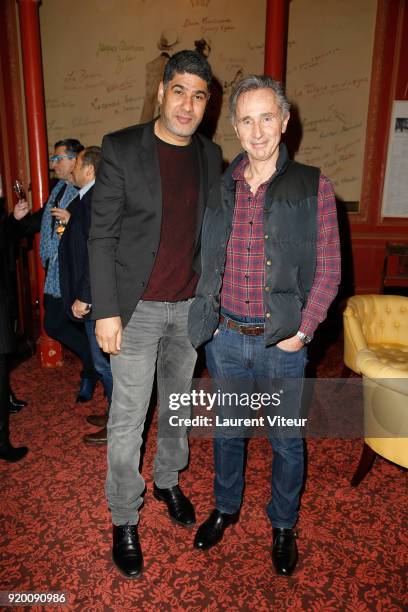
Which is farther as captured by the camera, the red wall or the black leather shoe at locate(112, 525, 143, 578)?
the red wall

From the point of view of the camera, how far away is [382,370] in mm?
2025

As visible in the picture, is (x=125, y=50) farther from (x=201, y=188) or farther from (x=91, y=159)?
(x=201, y=188)

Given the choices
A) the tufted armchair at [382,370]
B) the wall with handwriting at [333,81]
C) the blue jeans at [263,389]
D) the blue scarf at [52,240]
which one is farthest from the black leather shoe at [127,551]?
the wall with handwriting at [333,81]

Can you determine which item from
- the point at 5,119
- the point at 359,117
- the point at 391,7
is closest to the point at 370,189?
the point at 359,117

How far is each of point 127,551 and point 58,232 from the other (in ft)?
6.72

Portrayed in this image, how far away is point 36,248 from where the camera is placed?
4.12 metres

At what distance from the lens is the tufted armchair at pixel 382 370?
2.07 m

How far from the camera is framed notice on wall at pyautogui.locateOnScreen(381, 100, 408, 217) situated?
5.09m

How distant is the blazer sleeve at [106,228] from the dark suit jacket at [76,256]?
0.76 m

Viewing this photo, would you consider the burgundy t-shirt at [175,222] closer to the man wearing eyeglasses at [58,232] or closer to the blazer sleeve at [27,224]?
the man wearing eyeglasses at [58,232]

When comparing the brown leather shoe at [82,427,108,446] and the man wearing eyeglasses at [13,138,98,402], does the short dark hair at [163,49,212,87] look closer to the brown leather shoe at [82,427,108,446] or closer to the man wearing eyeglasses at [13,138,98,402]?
the man wearing eyeglasses at [13,138,98,402]

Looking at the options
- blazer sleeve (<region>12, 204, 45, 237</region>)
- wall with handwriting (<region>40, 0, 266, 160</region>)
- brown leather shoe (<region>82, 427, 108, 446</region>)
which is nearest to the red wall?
wall with handwriting (<region>40, 0, 266, 160</region>)

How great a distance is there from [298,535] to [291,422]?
28.0 inches

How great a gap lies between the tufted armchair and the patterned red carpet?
0.30 metres
